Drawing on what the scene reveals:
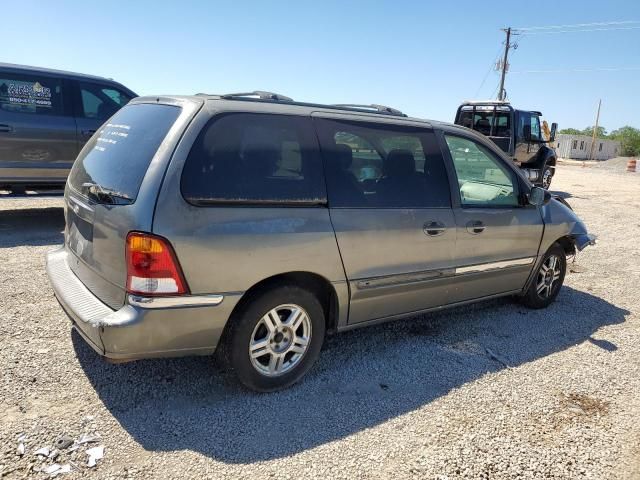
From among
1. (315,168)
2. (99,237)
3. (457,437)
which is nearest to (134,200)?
(99,237)

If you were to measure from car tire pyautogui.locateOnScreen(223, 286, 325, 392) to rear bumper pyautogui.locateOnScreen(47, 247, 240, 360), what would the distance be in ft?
0.43

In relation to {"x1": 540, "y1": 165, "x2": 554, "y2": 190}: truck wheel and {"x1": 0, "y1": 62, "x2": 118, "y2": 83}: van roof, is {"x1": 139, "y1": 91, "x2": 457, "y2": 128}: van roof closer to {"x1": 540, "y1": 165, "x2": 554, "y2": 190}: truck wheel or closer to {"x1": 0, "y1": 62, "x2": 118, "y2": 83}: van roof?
{"x1": 0, "y1": 62, "x2": 118, "y2": 83}: van roof

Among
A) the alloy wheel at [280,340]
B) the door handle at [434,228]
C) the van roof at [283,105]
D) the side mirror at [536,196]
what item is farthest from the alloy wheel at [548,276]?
the alloy wheel at [280,340]

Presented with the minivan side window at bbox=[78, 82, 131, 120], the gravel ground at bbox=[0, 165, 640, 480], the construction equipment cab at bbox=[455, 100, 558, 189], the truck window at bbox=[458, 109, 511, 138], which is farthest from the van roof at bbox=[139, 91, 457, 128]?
the truck window at bbox=[458, 109, 511, 138]

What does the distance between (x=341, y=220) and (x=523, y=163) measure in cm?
1364

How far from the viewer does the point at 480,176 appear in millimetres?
4520

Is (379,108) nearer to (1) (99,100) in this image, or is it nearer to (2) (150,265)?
(2) (150,265)

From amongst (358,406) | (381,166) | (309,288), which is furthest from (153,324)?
(381,166)

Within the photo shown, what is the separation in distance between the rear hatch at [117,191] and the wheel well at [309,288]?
70cm

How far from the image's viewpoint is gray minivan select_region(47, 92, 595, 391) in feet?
8.78

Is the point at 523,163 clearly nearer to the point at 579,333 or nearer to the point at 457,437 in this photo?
the point at 579,333

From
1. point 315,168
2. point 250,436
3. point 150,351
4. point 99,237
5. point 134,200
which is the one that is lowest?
point 250,436

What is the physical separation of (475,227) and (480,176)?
0.70 m

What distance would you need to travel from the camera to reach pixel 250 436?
278 cm
